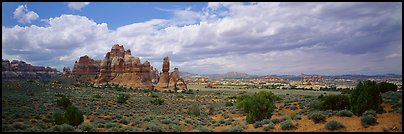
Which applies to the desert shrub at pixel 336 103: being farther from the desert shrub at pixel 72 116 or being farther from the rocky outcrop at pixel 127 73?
the rocky outcrop at pixel 127 73

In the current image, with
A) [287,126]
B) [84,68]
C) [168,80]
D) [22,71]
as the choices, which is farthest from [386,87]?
[22,71]

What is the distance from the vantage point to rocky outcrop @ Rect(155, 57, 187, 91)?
69375 millimetres

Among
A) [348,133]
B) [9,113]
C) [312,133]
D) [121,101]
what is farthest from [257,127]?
[121,101]

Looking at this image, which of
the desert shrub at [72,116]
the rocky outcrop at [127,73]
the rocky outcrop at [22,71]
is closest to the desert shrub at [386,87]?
the desert shrub at [72,116]

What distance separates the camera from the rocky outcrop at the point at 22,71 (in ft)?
257

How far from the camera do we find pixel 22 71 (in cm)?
9381

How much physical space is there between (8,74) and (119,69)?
31237 millimetres

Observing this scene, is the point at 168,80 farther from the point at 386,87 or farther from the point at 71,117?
the point at 71,117

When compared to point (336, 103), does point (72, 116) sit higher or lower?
lower

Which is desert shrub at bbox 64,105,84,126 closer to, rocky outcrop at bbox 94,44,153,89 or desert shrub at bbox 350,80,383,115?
desert shrub at bbox 350,80,383,115

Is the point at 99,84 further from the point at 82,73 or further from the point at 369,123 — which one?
the point at 369,123

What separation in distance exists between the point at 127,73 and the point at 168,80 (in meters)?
10.7

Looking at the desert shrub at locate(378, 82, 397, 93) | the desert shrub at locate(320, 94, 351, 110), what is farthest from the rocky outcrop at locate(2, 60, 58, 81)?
the desert shrub at locate(378, 82, 397, 93)

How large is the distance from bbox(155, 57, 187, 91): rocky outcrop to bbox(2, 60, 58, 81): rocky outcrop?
129ft
